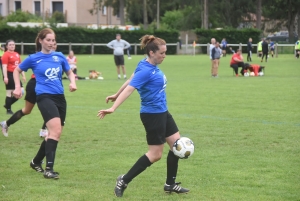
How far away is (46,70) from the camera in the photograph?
823cm

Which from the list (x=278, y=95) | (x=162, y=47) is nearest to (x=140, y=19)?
(x=278, y=95)

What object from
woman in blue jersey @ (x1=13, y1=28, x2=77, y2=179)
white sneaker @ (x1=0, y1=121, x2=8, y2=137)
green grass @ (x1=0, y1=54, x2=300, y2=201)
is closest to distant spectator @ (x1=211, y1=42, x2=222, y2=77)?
green grass @ (x1=0, y1=54, x2=300, y2=201)

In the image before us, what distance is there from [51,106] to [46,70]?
19.9 inches

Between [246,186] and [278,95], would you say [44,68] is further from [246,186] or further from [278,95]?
[278,95]

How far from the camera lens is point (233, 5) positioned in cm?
7775

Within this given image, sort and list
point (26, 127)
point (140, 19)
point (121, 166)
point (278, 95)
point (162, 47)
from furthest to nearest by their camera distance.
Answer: point (140, 19) → point (278, 95) → point (26, 127) → point (121, 166) → point (162, 47)

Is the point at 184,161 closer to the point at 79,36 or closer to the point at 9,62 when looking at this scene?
the point at 9,62

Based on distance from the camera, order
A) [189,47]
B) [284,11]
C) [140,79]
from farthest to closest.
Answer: [284,11]
[189,47]
[140,79]

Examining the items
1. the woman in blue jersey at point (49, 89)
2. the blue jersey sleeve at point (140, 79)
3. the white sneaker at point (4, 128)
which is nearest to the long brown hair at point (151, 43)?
the blue jersey sleeve at point (140, 79)

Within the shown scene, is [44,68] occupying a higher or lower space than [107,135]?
higher

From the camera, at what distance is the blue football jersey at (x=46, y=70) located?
8.24 metres

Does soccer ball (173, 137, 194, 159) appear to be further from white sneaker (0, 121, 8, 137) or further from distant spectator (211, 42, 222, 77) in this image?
distant spectator (211, 42, 222, 77)

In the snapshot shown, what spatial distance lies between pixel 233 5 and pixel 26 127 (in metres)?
67.1

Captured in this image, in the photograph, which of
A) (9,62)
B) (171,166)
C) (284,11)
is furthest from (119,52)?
(284,11)
